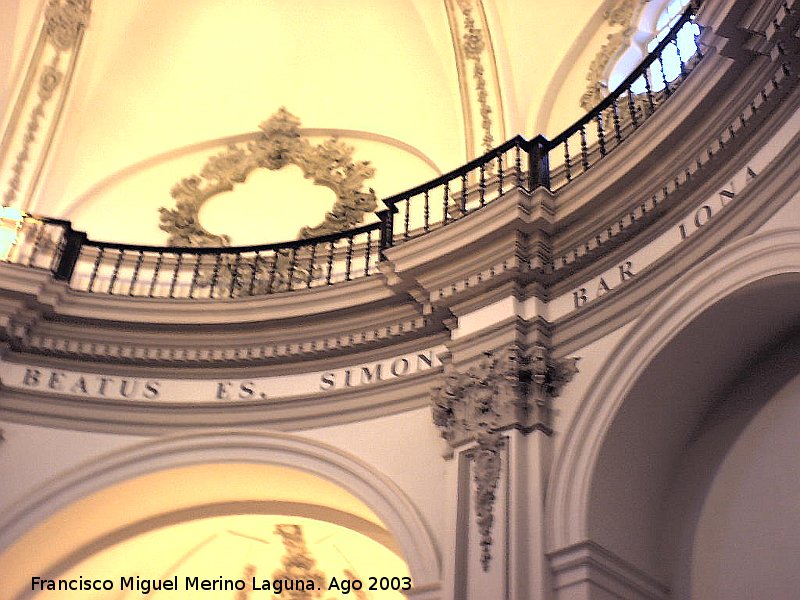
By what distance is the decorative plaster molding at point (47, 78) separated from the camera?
12492 mm

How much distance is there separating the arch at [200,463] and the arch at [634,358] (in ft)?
5.16

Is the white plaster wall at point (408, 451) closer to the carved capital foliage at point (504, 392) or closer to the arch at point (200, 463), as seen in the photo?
the arch at point (200, 463)

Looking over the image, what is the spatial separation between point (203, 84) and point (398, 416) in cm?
667

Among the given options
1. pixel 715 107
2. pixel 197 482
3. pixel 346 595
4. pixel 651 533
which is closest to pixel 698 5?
pixel 715 107

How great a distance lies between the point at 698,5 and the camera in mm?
6832

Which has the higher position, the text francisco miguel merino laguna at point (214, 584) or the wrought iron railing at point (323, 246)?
the wrought iron railing at point (323, 246)

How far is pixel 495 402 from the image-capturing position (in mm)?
7332

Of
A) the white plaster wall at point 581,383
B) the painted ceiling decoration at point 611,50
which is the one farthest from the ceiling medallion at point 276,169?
the white plaster wall at point 581,383

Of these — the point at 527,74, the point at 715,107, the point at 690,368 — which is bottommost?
the point at 690,368

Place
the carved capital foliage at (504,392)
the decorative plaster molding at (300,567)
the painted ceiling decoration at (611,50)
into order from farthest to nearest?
the decorative plaster molding at (300,567), the painted ceiling decoration at (611,50), the carved capital foliage at (504,392)

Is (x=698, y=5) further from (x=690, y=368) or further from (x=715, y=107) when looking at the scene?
(x=690, y=368)

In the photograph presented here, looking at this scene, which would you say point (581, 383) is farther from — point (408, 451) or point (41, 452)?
point (41, 452)

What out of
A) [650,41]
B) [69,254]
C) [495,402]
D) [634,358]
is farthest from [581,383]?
[69,254]

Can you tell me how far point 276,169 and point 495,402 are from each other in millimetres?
6385
